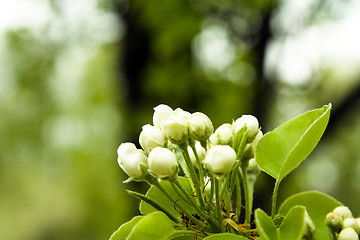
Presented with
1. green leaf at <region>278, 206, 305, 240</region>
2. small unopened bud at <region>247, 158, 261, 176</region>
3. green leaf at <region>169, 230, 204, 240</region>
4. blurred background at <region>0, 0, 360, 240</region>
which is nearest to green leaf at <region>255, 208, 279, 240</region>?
green leaf at <region>278, 206, 305, 240</region>

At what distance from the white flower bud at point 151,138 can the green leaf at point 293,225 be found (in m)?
0.20

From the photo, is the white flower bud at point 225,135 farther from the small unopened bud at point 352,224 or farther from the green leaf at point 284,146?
the small unopened bud at point 352,224

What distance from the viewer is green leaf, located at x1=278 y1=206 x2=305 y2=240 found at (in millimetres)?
509

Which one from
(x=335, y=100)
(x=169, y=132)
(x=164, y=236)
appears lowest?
(x=335, y=100)

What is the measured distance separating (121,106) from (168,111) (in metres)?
3.31

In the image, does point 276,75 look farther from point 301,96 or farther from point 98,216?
point 98,216

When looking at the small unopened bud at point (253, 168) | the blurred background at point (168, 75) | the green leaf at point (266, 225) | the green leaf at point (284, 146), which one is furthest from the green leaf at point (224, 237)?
the blurred background at point (168, 75)

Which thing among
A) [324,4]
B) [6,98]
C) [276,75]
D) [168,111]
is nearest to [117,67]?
[276,75]

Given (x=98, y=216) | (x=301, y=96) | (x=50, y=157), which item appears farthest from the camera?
(x=50, y=157)

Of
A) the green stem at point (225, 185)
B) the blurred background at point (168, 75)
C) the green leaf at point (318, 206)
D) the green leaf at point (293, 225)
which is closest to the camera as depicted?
the green leaf at point (293, 225)

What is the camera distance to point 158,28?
10.7 feet

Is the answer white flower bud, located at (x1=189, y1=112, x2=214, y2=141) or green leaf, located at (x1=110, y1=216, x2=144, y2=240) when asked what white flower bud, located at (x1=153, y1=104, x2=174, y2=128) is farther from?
green leaf, located at (x1=110, y1=216, x2=144, y2=240)

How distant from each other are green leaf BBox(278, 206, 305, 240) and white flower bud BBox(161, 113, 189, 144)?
0.19m

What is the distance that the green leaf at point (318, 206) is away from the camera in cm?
72
